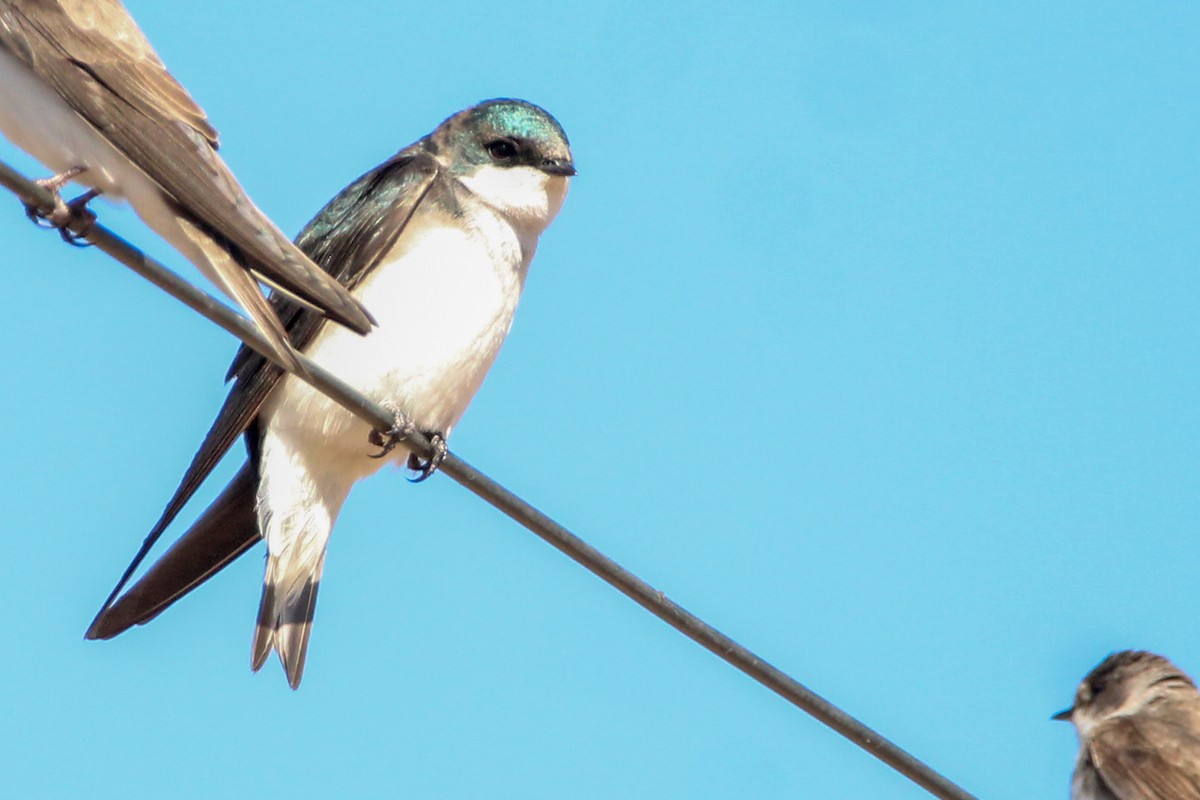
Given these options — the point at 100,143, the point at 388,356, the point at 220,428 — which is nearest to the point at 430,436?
the point at 388,356

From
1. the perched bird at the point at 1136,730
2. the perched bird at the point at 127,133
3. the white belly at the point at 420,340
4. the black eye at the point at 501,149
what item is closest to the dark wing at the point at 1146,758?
the perched bird at the point at 1136,730

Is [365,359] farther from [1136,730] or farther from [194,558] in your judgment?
[1136,730]

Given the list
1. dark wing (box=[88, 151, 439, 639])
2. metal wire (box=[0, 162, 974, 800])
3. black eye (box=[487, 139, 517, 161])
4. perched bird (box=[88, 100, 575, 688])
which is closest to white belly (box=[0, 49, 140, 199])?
metal wire (box=[0, 162, 974, 800])

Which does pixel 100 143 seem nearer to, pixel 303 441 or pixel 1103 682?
pixel 303 441

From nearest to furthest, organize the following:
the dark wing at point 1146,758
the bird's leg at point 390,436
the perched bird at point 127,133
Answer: the perched bird at point 127,133
the bird's leg at point 390,436
the dark wing at point 1146,758

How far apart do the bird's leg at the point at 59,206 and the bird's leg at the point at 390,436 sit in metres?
1.11

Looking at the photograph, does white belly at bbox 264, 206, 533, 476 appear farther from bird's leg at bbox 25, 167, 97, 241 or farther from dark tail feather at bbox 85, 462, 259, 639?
bird's leg at bbox 25, 167, 97, 241

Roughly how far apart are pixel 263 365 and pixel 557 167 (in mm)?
1124

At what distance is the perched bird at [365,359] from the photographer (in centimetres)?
553

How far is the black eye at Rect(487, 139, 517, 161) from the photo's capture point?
19.9 feet

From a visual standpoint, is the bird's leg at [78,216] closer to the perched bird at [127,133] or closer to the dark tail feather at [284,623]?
the perched bird at [127,133]

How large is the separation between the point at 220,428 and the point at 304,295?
2168mm

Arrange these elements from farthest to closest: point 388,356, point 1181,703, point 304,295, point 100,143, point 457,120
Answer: point 1181,703
point 457,120
point 388,356
point 100,143
point 304,295

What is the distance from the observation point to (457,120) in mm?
6348
